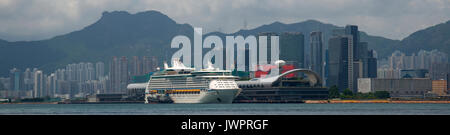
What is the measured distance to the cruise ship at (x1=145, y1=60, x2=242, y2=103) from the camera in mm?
132250

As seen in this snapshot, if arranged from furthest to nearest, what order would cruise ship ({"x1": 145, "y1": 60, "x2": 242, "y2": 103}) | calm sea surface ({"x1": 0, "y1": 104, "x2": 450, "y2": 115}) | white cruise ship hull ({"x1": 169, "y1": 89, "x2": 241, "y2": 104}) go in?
cruise ship ({"x1": 145, "y1": 60, "x2": 242, "y2": 103}) < white cruise ship hull ({"x1": 169, "y1": 89, "x2": 241, "y2": 104}) < calm sea surface ({"x1": 0, "y1": 104, "x2": 450, "y2": 115})

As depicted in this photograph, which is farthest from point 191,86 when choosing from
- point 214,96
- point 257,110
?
point 257,110

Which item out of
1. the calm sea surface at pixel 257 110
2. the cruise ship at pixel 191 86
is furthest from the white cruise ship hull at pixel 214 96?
the calm sea surface at pixel 257 110

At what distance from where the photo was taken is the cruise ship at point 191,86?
434 feet

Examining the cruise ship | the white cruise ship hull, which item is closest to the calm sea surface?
the white cruise ship hull

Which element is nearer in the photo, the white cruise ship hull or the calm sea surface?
the calm sea surface

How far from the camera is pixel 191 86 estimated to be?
138500 millimetres

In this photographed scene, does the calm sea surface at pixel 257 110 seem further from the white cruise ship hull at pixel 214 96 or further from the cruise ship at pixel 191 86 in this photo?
the cruise ship at pixel 191 86

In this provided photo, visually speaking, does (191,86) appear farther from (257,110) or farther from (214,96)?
(257,110)

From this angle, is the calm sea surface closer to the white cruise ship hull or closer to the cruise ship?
the white cruise ship hull
